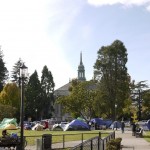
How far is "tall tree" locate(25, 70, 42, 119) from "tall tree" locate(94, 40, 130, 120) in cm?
4079

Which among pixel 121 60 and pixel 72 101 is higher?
pixel 121 60

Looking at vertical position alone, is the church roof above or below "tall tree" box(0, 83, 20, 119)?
above

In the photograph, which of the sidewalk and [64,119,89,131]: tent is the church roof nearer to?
[64,119,89,131]: tent

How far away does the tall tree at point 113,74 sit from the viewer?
231 ft

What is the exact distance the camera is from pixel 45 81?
386ft

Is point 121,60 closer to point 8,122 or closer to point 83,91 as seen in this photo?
point 83,91

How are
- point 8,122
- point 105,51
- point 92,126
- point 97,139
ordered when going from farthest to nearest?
point 105,51
point 92,126
point 8,122
point 97,139

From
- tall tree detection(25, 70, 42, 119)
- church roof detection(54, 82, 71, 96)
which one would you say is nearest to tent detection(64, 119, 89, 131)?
tall tree detection(25, 70, 42, 119)

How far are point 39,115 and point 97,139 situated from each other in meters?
98.4

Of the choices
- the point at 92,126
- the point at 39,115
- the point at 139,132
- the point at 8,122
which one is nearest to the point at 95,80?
the point at 92,126

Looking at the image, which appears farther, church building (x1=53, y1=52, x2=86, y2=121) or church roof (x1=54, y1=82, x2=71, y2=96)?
church roof (x1=54, y1=82, x2=71, y2=96)

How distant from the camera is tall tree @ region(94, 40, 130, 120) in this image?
70500mm

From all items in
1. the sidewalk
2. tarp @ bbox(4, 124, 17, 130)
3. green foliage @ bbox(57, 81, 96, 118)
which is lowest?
the sidewalk

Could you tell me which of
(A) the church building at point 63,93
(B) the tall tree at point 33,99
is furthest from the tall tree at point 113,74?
(A) the church building at point 63,93
